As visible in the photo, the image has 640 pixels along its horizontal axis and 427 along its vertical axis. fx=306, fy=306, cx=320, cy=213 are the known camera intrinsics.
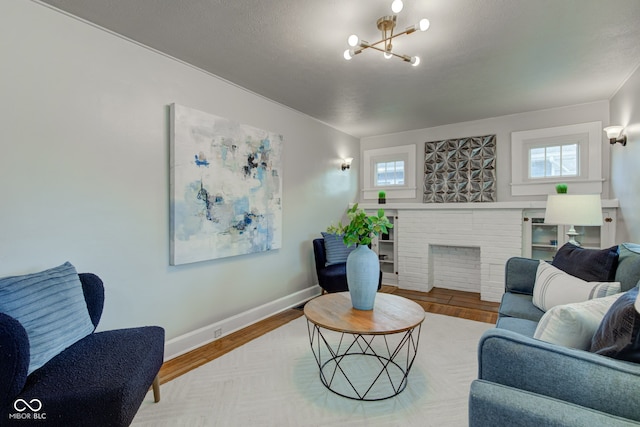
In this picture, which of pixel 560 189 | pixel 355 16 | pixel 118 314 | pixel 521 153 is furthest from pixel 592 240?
pixel 118 314

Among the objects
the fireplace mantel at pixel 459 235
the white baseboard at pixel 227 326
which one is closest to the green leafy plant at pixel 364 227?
the white baseboard at pixel 227 326

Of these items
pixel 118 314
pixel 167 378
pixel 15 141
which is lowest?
pixel 167 378

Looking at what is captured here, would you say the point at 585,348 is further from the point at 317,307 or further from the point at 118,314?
the point at 118,314

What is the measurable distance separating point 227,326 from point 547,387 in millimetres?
2609

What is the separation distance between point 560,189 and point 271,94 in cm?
354

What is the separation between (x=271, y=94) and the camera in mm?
3314

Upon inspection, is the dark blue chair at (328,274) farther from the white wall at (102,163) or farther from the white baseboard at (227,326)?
the white wall at (102,163)

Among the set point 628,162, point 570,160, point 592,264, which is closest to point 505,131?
point 570,160

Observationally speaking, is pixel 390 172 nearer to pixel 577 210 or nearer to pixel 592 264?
pixel 577 210

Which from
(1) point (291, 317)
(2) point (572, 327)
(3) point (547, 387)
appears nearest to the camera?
(3) point (547, 387)

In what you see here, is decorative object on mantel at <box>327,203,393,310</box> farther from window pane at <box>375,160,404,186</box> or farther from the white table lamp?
window pane at <box>375,160,404,186</box>

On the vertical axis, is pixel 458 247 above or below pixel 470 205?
below

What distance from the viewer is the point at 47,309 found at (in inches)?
58.7

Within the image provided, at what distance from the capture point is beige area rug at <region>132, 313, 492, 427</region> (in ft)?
5.67
